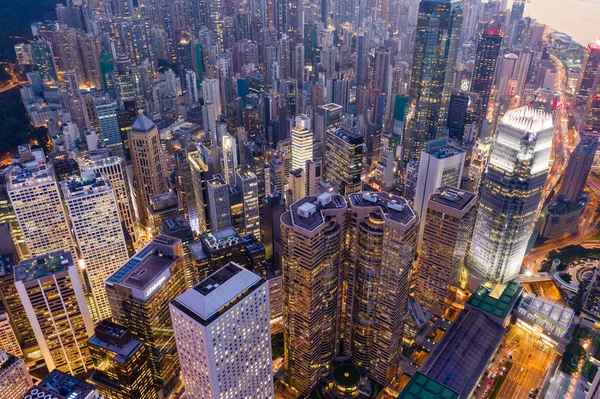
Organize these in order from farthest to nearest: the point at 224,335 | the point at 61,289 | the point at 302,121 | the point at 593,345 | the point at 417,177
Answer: the point at 302,121
the point at 417,177
the point at 593,345
the point at 61,289
the point at 224,335

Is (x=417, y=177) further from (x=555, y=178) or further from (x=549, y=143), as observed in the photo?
(x=555, y=178)

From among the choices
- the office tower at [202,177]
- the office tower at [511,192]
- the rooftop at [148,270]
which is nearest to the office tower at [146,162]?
the office tower at [202,177]

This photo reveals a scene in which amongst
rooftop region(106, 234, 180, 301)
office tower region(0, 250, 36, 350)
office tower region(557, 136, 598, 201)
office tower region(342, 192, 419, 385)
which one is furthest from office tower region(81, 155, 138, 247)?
office tower region(557, 136, 598, 201)

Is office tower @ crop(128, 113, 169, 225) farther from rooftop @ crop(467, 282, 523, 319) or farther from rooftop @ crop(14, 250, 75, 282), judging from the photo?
rooftop @ crop(467, 282, 523, 319)

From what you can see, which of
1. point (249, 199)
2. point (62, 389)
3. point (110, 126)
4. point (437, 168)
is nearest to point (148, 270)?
point (62, 389)

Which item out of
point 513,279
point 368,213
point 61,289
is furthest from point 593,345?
point 61,289
